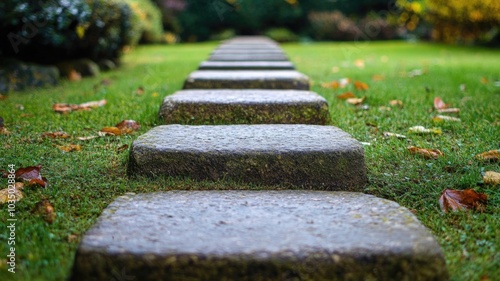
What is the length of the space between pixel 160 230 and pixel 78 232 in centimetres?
27

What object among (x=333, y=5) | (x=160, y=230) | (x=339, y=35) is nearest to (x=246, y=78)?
(x=160, y=230)

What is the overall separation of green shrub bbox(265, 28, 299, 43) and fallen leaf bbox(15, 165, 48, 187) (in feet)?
36.7

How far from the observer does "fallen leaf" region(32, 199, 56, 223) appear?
1.32 m

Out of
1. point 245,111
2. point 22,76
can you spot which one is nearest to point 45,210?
point 245,111

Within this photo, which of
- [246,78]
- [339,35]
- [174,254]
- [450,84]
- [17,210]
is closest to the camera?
[174,254]

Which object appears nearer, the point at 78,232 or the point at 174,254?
the point at 174,254

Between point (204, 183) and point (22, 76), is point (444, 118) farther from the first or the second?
point (22, 76)

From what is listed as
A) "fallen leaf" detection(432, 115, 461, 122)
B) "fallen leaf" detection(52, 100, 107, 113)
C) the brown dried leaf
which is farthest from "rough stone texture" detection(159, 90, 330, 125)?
the brown dried leaf

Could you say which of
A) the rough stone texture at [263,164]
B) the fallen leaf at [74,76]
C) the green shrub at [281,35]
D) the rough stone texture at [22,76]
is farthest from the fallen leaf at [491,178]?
the green shrub at [281,35]

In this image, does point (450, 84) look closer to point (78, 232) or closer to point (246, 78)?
point (246, 78)

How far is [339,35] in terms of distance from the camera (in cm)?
1221

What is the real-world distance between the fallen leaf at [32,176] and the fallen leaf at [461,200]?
1.20m

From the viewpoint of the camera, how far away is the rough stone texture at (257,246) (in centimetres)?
101

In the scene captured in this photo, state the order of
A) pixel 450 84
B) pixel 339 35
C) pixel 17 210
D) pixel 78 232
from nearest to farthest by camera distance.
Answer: pixel 78 232, pixel 17 210, pixel 450 84, pixel 339 35
